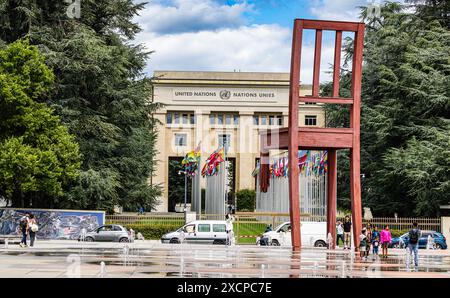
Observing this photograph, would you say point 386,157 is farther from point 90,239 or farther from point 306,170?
point 90,239

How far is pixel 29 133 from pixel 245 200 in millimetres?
55583

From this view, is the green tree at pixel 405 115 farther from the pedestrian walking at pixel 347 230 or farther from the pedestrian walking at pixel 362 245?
the pedestrian walking at pixel 362 245

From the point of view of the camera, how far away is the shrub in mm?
91438

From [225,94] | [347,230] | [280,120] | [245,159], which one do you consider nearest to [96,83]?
[347,230]

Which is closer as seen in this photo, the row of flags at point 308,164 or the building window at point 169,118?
the row of flags at point 308,164

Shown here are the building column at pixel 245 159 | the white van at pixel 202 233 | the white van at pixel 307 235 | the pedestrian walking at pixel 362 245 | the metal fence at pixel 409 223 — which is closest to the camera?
the pedestrian walking at pixel 362 245

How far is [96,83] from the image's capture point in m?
44.0

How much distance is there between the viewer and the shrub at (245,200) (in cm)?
9144

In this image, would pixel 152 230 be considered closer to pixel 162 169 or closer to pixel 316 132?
pixel 316 132

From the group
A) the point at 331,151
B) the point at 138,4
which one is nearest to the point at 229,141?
the point at 138,4

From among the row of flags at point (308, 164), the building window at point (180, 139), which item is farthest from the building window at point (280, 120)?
the row of flags at point (308, 164)

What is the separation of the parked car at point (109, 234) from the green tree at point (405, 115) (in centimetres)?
1560

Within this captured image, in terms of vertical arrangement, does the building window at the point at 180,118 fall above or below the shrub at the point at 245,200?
above

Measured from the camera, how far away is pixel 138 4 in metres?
47.7
